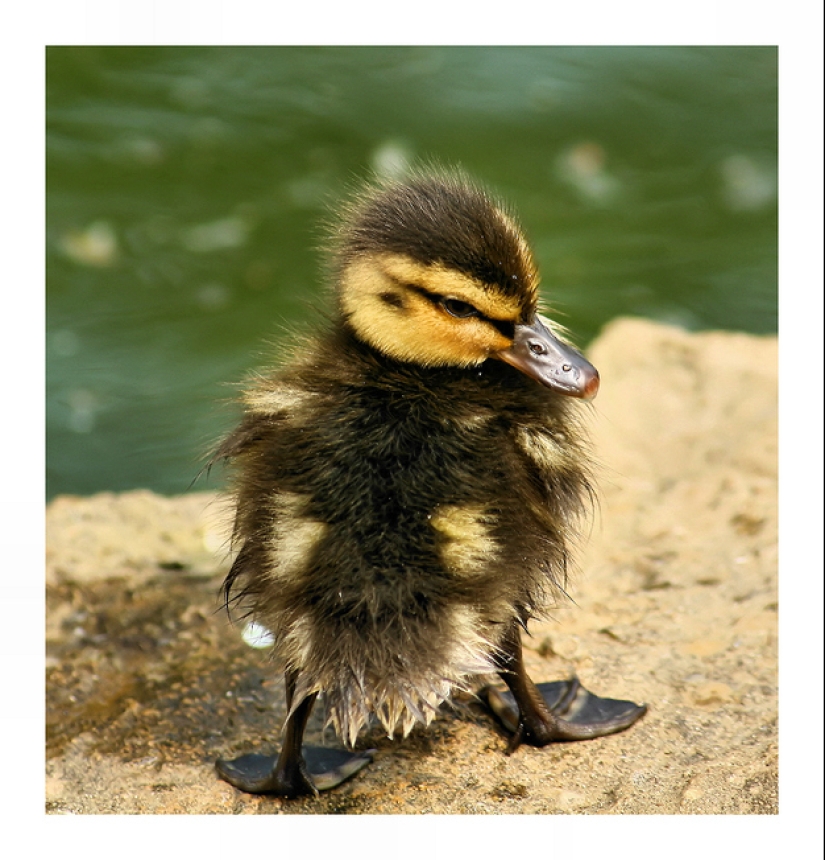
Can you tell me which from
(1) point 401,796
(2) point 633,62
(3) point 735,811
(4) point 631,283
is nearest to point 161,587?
(1) point 401,796

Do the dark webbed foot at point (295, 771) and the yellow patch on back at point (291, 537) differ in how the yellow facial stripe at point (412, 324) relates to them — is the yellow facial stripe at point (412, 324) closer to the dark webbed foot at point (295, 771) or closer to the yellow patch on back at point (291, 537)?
the yellow patch on back at point (291, 537)

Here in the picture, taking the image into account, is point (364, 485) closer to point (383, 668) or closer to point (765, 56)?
point (383, 668)

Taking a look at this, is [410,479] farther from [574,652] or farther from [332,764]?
[574,652]

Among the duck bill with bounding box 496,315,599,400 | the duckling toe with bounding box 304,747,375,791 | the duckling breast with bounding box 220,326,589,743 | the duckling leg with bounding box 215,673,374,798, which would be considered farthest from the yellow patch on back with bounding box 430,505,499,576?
the duckling toe with bounding box 304,747,375,791

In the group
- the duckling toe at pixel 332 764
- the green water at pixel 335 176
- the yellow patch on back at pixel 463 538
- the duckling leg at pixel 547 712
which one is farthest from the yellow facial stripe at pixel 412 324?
the green water at pixel 335 176

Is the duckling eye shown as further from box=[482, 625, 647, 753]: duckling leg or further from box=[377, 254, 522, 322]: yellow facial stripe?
box=[482, 625, 647, 753]: duckling leg

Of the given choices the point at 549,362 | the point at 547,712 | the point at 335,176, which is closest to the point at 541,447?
the point at 549,362
